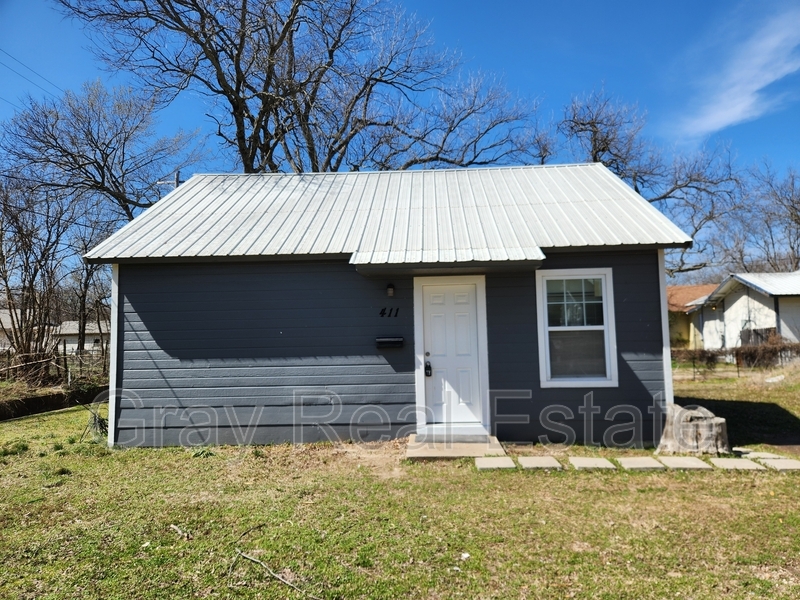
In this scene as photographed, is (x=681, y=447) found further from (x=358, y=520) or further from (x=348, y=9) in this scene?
(x=348, y=9)

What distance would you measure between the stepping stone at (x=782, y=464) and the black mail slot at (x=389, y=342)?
4.40 meters

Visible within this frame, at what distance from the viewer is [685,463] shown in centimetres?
534

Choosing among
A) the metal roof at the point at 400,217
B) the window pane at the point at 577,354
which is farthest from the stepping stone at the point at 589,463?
the metal roof at the point at 400,217

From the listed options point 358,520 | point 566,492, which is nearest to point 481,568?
point 358,520

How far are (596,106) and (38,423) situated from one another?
23.9 m

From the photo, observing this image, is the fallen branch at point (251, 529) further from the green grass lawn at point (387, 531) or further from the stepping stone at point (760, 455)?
the stepping stone at point (760, 455)

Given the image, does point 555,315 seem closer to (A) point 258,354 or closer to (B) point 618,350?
(B) point 618,350

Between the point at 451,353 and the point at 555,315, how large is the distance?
149cm

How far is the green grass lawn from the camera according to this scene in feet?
9.70

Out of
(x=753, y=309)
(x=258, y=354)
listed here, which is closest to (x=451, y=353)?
(x=258, y=354)

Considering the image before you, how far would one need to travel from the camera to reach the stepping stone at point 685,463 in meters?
5.20

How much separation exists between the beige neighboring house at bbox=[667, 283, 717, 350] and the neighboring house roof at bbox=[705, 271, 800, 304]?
441 centimetres

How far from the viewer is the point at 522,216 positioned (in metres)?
7.23

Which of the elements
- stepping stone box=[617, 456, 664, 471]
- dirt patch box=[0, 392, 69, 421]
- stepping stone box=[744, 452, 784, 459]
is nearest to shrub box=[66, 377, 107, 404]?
dirt patch box=[0, 392, 69, 421]
